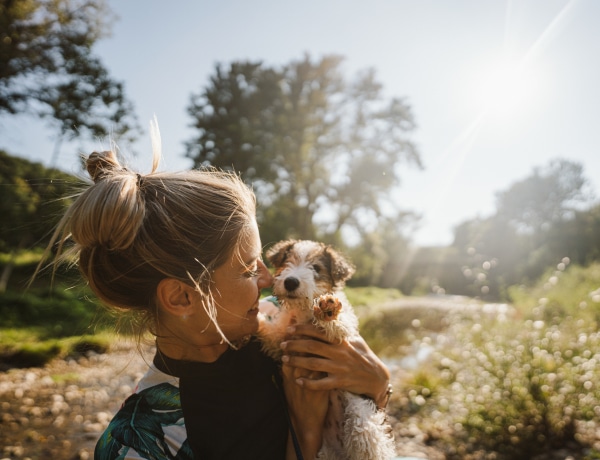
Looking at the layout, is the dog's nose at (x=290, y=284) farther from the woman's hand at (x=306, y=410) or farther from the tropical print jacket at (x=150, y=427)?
the tropical print jacket at (x=150, y=427)

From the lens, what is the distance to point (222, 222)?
6.24 ft

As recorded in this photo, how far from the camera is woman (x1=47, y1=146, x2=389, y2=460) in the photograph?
1.68m

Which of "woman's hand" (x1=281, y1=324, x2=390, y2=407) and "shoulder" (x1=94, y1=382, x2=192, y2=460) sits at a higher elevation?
"woman's hand" (x1=281, y1=324, x2=390, y2=407)

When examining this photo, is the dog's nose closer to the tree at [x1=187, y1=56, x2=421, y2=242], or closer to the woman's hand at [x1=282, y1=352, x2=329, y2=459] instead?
the woman's hand at [x1=282, y1=352, x2=329, y2=459]

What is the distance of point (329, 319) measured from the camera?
2277 mm

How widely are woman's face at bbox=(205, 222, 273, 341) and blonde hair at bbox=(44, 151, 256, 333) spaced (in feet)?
0.16

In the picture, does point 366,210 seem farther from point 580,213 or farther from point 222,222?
point 222,222

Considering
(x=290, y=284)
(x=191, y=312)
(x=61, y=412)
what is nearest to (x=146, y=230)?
(x=191, y=312)

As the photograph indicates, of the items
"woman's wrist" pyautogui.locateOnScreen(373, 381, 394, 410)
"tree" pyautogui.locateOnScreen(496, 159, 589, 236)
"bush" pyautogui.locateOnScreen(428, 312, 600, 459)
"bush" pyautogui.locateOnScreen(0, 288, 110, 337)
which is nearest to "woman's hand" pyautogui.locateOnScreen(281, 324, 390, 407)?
"woman's wrist" pyautogui.locateOnScreen(373, 381, 394, 410)

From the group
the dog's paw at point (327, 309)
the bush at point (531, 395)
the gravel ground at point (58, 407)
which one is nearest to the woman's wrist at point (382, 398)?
the dog's paw at point (327, 309)

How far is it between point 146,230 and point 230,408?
3.07ft

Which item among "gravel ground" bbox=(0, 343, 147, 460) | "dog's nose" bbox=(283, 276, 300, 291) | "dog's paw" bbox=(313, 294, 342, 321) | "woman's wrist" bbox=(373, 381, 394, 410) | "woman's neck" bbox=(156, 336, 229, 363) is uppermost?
"dog's nose" bbox=(283, 276, 300, 291)

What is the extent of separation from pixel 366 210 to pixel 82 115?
19924 millimetres

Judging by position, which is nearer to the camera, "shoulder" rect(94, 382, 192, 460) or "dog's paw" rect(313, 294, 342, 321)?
"shoulder" rect(94, 382, 192, 460)
